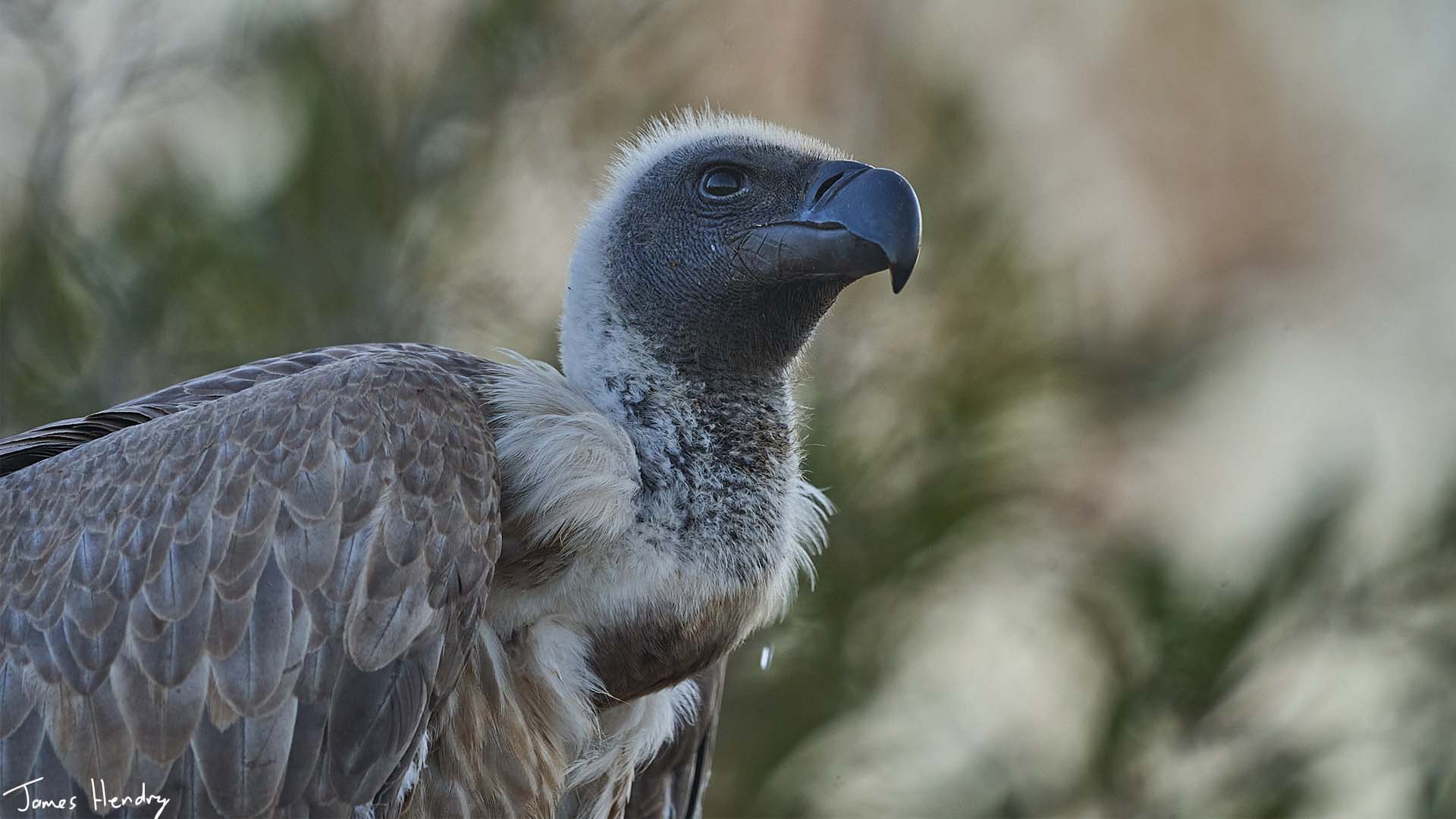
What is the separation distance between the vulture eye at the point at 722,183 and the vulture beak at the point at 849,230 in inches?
6.2

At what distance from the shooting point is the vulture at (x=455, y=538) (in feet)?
10.8

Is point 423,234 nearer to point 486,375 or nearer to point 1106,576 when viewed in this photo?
point 1106,576

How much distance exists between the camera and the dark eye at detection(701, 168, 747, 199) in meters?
4.09

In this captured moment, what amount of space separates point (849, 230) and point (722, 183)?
1.41 feet

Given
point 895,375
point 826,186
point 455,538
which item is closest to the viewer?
point 455,538

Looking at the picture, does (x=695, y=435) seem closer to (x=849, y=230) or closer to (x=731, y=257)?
(x=731, y=257)

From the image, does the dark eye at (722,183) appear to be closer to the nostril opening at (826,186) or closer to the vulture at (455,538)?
the vulture at (455,538)

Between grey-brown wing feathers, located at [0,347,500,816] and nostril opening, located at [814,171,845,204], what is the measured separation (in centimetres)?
97

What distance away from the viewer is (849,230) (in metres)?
3.79

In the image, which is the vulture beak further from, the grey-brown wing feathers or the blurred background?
the blurred background

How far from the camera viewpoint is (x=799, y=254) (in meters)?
3.88
